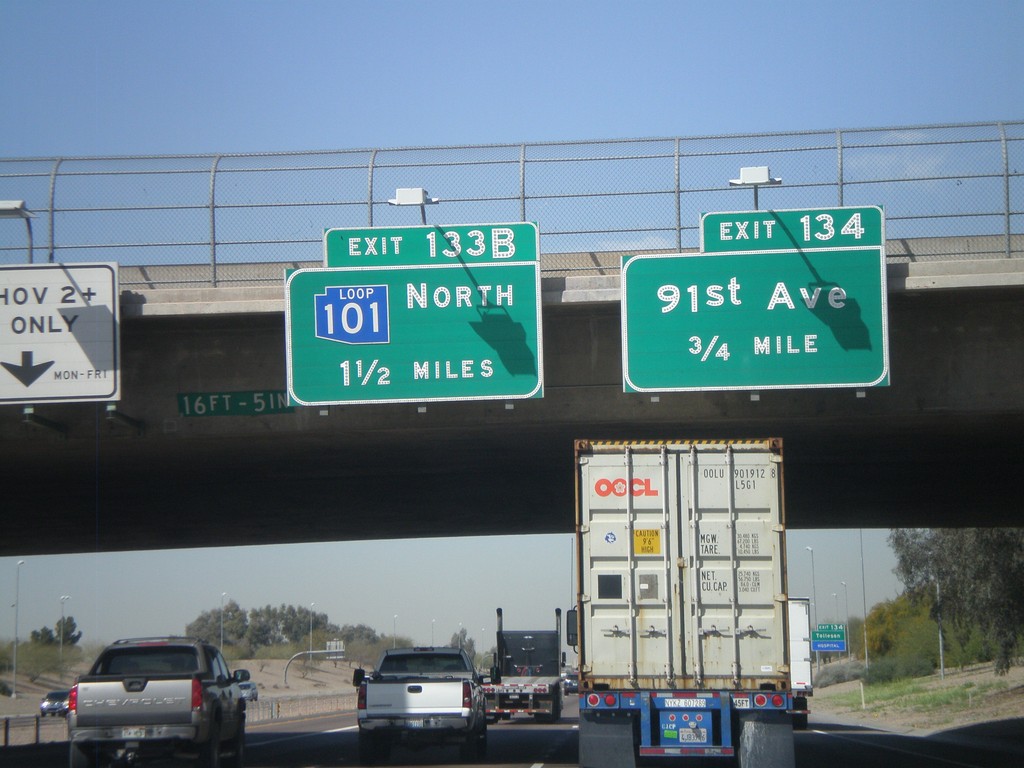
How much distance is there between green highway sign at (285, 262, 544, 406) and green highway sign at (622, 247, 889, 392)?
1714 millimetres

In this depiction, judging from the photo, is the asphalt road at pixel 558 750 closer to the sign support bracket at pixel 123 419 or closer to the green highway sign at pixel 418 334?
the sign support bracket at pixel 123 419

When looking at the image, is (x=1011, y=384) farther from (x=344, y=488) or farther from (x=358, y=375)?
(x=344, y=488)

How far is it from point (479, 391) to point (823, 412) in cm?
572

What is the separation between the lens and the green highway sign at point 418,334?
746 inches

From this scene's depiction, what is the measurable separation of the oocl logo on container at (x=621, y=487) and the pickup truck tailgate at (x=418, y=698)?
22.2ft

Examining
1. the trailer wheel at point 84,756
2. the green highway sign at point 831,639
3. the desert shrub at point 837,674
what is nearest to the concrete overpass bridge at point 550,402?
the trailer wheel at point 84,756

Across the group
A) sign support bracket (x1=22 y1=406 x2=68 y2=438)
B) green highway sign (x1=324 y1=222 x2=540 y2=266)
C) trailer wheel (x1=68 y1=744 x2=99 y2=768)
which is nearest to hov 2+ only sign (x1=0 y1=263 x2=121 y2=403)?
sign support bracket (x1=22 y1=406 x2=68 y2=438)

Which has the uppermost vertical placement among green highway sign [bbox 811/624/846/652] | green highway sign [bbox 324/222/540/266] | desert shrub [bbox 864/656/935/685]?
green highway sign [bbox 324/222/540/266]

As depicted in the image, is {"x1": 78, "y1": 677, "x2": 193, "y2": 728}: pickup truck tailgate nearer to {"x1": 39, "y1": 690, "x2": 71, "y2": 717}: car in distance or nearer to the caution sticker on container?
the caution sticker on container

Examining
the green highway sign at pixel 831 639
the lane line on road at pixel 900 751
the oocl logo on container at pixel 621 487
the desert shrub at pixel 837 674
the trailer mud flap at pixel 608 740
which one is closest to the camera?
the trailer mud flap at pixel 608 740

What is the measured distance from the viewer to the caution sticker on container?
1636 cm

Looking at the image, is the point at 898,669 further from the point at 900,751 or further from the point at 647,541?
the point at 647,541

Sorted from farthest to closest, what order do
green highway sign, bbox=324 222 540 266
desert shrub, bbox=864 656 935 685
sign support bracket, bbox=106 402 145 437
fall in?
desert shrub, bbox=864 656 935 685, sign support bracket, bbox=106 402 145 437, green highway sign, bbox=324 222 540 266

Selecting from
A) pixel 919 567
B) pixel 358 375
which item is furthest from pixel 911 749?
pixel 919 567
